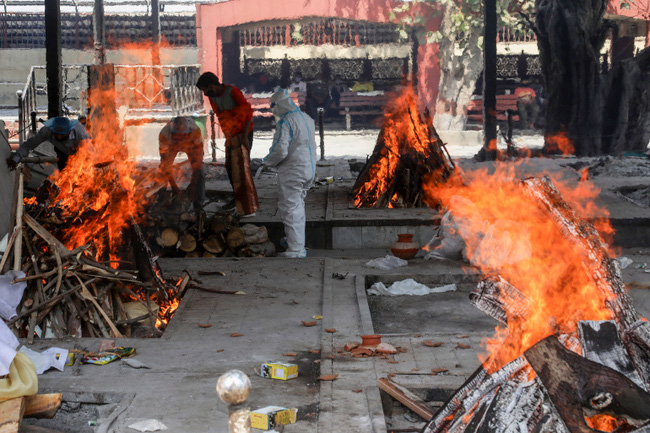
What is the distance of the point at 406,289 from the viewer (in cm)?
815

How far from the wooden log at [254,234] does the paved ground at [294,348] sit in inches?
33.7

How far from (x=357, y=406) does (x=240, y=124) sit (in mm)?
6522

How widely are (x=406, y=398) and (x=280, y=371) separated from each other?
0.94m

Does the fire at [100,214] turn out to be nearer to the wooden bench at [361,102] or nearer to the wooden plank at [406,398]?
the wooden plank at [406,398]

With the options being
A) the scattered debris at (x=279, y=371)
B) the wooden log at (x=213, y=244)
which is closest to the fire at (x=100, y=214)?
the wooden log at (x=213, y=244)

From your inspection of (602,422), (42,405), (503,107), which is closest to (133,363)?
(42,405)

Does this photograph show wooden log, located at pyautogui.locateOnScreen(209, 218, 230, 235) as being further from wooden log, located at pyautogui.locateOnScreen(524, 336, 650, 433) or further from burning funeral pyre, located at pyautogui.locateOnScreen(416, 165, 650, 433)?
wooden log, located at pyautogui.locateOnScreen(524, 336, 650, 433)

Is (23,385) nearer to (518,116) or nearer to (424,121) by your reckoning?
(424,121)

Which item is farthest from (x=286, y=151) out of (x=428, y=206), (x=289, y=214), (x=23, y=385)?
(x=23, y=385)

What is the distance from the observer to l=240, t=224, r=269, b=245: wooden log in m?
10.0

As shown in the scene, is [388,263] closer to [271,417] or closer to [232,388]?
[271,417]

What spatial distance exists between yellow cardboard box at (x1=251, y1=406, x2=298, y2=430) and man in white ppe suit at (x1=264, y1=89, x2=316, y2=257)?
515 centimetres

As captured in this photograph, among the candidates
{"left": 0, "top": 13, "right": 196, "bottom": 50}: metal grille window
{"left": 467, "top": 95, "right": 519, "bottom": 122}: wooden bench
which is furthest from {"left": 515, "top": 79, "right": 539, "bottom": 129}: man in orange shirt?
{"left": 0, "top": 13, "right": 196, "bottom": 50}: metal grille window

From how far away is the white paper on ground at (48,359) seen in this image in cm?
560
